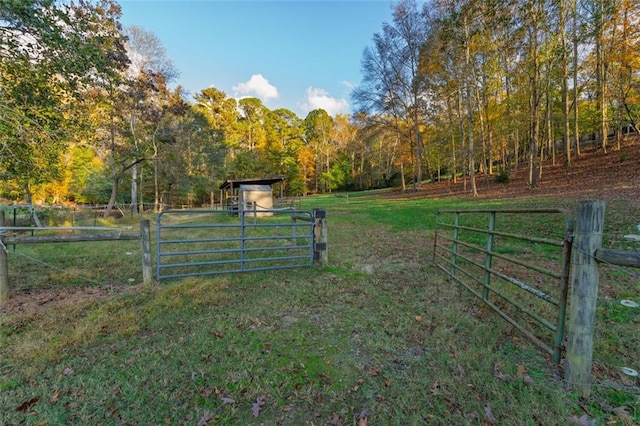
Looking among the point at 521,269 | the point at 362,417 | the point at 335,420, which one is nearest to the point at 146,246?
the point at 335,420

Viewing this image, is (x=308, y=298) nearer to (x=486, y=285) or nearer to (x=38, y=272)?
(x=486, y=285)

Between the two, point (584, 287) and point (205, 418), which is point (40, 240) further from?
point (584, 287)

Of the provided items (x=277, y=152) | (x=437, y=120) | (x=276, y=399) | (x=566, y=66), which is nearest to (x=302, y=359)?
(x=276, y=399)

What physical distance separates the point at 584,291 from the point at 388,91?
22.2 metres

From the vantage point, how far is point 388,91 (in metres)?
21.4

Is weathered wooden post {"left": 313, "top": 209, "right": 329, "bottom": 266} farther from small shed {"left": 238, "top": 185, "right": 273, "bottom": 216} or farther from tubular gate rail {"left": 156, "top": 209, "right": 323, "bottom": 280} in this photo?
small shed {"left": 238, "top": 185, "right": 273, "bottom": 216}

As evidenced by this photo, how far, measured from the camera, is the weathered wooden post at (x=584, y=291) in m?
1.98

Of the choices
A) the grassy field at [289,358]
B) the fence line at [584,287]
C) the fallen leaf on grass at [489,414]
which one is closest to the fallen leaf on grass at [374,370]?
the grassy field at [289,358]

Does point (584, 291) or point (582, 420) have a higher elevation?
point (584, 291)

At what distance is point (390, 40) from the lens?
65.1ft

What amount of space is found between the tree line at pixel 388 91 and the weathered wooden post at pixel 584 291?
358 inches

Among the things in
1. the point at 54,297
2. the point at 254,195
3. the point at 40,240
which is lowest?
the point at 54,297

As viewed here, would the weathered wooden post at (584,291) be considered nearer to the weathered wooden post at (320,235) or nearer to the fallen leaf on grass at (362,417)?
the fallen leaf on grass at (362,417)

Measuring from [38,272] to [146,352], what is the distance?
454 centimetres
